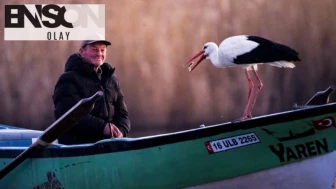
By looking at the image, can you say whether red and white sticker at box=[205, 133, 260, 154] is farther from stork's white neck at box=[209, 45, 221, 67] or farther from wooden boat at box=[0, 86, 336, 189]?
stork's white neck at box=[209, 45, 221, 67]

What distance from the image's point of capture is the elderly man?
438cm

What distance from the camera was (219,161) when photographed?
396 centimetres

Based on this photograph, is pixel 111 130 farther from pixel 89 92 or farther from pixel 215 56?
pixel 215 56

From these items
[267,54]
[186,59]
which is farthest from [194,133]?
[186,59]

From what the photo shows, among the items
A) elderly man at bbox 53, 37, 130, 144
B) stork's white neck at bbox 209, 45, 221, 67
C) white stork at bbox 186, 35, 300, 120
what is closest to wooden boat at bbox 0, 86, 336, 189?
white stork at bbox 186, 35, 300, 120

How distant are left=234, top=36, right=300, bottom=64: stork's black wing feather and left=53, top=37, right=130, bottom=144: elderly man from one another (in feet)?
3.24

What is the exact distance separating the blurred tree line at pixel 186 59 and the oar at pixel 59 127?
2.78 m

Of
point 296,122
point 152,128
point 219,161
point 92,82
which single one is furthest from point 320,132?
point 152,128

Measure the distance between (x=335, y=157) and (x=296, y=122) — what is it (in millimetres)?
329

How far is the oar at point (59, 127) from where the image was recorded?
4.01 m

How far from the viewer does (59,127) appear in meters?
4.18

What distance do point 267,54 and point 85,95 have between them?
122 centimetres
